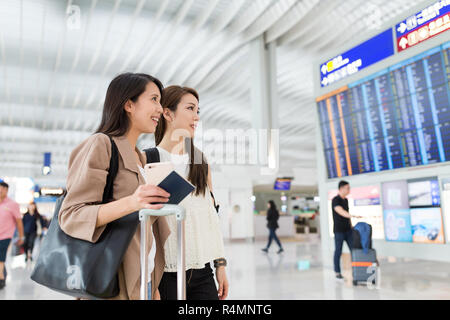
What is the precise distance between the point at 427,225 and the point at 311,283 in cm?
170

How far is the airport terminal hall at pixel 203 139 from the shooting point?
93 centimetres

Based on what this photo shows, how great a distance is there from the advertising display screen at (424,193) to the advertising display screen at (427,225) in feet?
0.27

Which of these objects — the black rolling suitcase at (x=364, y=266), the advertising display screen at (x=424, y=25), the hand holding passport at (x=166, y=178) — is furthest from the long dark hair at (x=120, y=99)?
the advertising display screen at (x=424, y=25)

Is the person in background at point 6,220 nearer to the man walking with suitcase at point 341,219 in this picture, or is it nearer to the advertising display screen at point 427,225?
the man walking with suitcase at point 341,219

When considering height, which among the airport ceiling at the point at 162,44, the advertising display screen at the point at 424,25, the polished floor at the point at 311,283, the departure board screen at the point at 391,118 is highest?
the airport ceiling at the point at 162,44

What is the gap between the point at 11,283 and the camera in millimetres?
5551

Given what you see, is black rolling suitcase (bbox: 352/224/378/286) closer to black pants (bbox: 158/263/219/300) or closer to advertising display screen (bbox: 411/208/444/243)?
advertising display screen (bbox: 411/208/444/243)

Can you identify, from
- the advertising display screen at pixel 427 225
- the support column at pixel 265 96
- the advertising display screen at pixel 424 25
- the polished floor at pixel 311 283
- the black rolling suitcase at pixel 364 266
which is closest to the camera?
the polished floor at pixel 311 283

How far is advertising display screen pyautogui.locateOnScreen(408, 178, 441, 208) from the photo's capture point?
4.92 metres

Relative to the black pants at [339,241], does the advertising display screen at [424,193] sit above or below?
above
